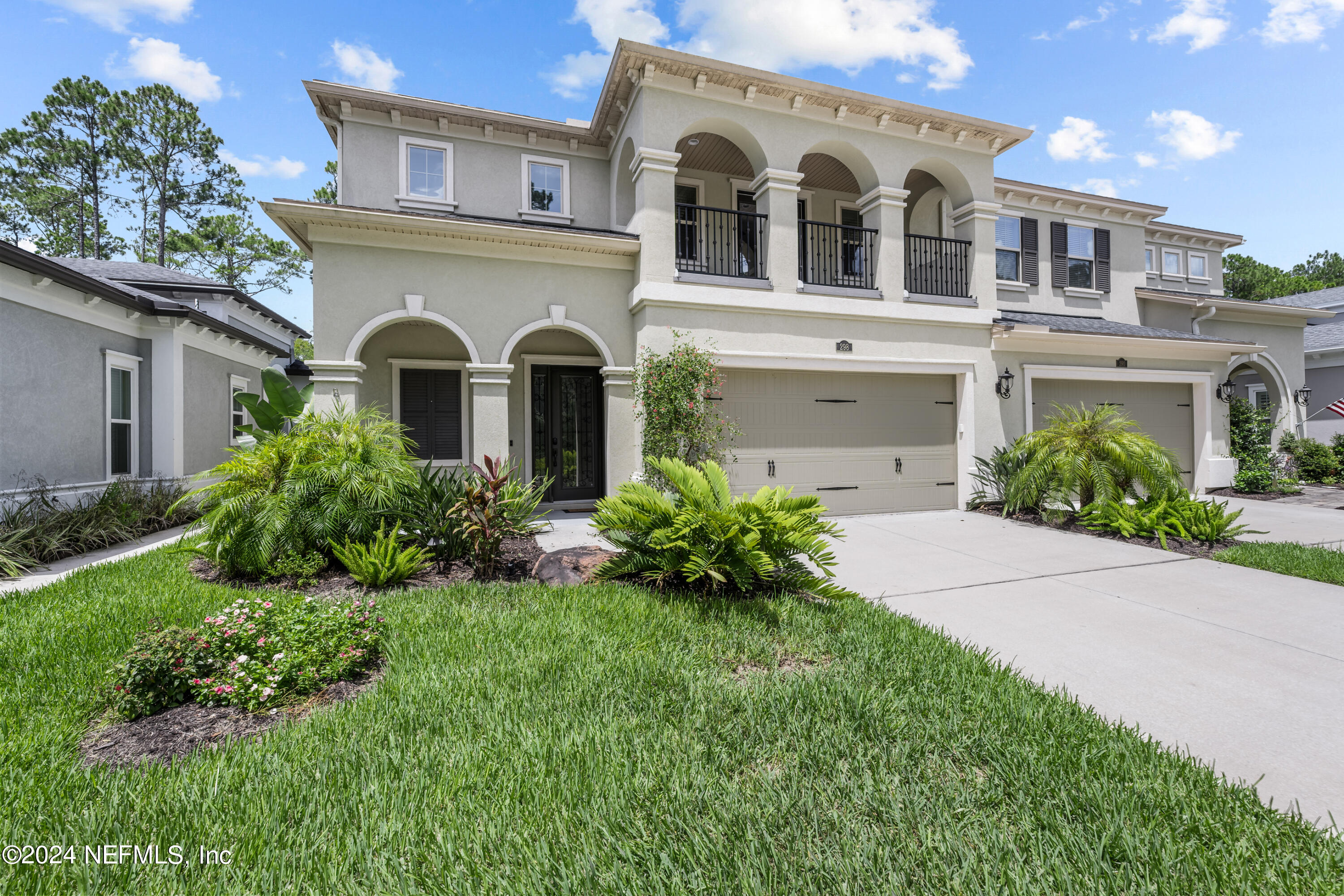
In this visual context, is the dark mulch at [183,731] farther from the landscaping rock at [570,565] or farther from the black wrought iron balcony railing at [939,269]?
the black wrought iron balcony railing at [939,269]

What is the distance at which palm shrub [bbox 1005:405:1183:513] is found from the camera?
26.2ft

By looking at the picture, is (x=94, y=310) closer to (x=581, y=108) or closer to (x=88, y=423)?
(x=88, y=423)

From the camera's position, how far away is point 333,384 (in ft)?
26.6

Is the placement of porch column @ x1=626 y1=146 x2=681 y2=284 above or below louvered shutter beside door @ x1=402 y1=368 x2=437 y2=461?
above

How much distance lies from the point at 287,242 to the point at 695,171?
81.4 ft

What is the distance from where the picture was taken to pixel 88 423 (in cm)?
869

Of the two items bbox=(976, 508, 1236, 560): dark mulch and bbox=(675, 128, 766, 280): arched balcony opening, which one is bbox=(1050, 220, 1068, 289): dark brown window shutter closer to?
bbox=(976, 508, 1236, 560): dark mulch

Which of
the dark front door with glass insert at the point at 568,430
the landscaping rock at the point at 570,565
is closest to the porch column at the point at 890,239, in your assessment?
the dark front door with glass insert at the point at 568,430

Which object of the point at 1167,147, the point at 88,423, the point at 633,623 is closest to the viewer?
the point at 633,623

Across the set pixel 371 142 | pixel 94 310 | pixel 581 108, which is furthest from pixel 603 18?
pixel 94 310

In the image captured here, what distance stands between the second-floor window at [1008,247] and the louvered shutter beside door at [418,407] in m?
12.6

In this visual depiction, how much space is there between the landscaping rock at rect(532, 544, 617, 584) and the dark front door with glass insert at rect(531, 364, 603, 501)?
16.8ft

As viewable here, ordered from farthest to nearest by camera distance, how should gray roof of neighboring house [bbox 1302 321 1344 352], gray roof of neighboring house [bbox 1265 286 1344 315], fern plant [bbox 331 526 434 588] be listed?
gray roof of neighboring house [bbox 1265 286 1344 315]
gray roof of neighboring house [bbox 1302 321 1344 352]
fern plant [bbox 331 526 434 588]

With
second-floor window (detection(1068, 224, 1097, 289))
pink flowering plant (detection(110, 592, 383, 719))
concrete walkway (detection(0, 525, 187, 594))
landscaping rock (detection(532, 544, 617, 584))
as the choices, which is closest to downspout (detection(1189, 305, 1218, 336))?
second-floor window (detection(1068, 224, 1097, 289))
